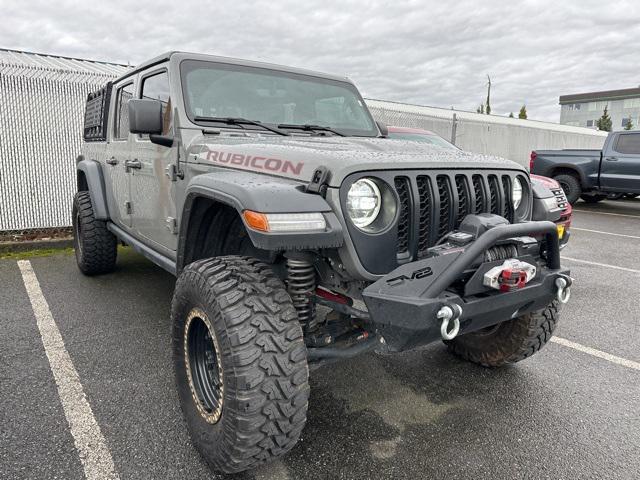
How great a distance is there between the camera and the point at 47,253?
6.11 meters

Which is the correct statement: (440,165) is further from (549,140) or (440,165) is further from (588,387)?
(549,140)

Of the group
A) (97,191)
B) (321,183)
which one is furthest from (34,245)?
(321,183)

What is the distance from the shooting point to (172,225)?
3021 millimetres

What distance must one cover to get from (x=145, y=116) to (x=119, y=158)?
1410mm

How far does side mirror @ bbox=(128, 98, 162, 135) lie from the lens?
2729 millimetres

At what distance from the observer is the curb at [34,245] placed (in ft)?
20.0

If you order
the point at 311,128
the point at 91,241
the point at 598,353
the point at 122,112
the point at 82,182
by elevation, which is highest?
the point at 122,112

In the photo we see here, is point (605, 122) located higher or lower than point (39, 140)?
higher

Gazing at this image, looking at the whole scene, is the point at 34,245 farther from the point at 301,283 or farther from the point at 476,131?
the point at 476,131

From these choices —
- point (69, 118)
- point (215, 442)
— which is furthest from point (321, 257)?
point (69, 118)

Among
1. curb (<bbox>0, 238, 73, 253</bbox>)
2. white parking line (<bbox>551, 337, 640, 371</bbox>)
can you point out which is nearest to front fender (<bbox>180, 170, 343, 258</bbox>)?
white parking line (<bbox>551, 337, 640, 371</bbox>)

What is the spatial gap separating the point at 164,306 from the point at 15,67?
4672mm

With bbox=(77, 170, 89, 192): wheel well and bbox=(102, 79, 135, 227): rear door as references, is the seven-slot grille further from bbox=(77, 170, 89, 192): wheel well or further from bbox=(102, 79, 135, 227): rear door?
bbox=(77, 170, 89, 192): wheel well

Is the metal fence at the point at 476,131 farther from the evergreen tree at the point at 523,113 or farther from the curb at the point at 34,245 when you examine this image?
the evergreen tree at the point at 523,113
